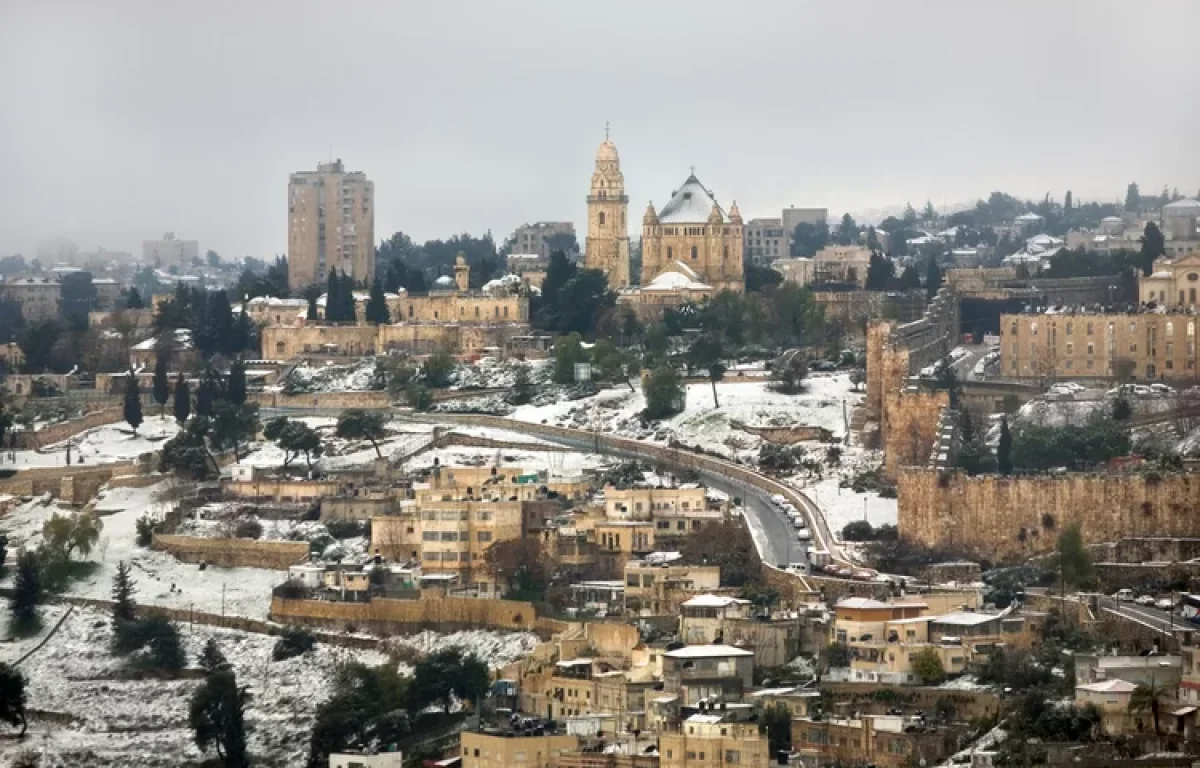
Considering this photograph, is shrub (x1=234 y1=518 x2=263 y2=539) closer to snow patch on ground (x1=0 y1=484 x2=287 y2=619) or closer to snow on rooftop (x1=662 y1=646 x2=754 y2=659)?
snow patch on ground (x1=0 y1=484 x2=287 y2=619)

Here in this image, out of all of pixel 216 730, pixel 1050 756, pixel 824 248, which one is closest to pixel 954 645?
pixel 1050 756

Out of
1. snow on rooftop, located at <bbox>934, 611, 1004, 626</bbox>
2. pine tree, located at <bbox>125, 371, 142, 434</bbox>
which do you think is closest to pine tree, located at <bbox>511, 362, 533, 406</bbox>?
pine tree, located at <bbox>125, 371, 142, 434</bbox>

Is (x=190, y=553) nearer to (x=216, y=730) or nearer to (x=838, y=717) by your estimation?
(x=216, y=730)

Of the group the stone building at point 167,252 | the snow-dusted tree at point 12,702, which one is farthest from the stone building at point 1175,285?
the stone building at point 167,252

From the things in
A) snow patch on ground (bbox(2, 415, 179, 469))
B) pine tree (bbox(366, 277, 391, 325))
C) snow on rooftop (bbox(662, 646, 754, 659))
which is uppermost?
pine tree (bbox(366, 277, 391, 325))

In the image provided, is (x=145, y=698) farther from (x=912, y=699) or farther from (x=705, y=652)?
(x=912, y=699)
